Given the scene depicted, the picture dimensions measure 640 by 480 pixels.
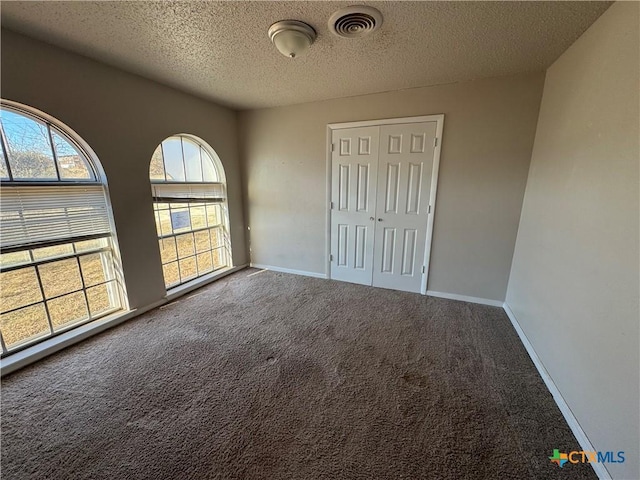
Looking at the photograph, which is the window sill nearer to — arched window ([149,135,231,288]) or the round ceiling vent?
arched window ([149,135,231,288])

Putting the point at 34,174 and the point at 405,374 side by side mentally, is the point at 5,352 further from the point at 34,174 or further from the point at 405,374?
the point at 405,374

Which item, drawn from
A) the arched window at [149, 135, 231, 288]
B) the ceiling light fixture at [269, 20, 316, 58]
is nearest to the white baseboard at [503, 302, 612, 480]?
the ceiling light fixture at [269, 20, 316, 58]

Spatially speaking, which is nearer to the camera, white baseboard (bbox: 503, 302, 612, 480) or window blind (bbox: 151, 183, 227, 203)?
white baseboard (bbox: 503, 302, 612, 480)

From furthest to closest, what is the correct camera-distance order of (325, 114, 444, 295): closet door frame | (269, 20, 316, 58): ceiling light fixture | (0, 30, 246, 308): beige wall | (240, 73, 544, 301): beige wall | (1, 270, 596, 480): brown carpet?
1. (325, 114, 444, 295): closet door frame
2. (240, 73, 544, 301): beige wall
3. (0, 30, 246, 308): beige wall
4. (269, 20, 316, 58): ceiling light fixture
5. (1, 270, 596, 480): brown carpet

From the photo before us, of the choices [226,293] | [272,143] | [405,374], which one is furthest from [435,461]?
[272,143]

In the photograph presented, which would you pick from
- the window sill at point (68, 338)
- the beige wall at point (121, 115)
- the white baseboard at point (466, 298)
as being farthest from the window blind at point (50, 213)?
the white baseboard at point (466, 298)

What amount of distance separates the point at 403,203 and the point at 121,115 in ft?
9.97

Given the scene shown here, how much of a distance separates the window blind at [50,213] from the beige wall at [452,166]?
2.02 m

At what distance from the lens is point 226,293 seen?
3227 millimetres

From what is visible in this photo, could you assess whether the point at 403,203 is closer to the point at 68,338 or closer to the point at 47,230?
the point at 47,230

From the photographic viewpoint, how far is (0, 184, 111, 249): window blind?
183 cm

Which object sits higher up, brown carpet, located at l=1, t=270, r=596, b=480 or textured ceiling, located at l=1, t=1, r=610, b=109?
textured ceiling, located at l=1, t=1, r=610, b=109

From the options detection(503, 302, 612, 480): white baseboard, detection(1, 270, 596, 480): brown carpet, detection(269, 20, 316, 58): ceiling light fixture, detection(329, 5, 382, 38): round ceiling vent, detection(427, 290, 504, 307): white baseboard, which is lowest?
detection(1, 270, 596, 480): brown carpet

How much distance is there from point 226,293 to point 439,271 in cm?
266
